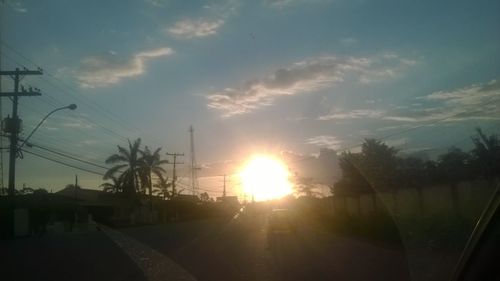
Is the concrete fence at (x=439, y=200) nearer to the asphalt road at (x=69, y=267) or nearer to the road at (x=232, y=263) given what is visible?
the road at (x=232, y=263)

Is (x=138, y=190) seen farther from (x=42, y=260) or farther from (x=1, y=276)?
(x=1, y=276)

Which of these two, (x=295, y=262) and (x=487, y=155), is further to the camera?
(x=487, y=155)

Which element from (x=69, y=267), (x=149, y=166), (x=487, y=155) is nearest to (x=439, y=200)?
(x=487, y=155)

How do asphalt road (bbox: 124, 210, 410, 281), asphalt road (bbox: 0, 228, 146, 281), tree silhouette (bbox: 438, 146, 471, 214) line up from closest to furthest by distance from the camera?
asphalt road (bbox: 124, 210, 410, 281), asphalt road (bbox: 0, 228, 146, 281), tree silhouette (bbox: 438, 146, 471, 214)

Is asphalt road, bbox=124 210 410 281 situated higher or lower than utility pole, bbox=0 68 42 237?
lower

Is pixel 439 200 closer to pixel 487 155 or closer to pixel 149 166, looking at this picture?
pixel 487 155

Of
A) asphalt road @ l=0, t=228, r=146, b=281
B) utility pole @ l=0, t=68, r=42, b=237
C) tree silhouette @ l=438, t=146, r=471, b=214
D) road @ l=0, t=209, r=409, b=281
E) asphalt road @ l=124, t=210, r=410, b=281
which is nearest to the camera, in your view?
asphalt road @ l=124, t=210, r=410, b=281

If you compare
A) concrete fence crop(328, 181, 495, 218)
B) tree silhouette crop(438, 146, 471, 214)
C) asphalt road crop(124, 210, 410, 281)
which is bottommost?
asphalt road crop(124, 210, 410, 281)

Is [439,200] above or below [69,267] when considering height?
above

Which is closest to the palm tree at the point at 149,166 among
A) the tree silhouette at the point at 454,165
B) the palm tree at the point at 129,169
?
the palm tree at the point at 129,169

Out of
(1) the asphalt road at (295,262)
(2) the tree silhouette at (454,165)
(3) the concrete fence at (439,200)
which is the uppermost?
(2) the tree silhouette at (454,165)

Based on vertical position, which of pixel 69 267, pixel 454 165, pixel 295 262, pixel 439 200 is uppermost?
pixel 454 165

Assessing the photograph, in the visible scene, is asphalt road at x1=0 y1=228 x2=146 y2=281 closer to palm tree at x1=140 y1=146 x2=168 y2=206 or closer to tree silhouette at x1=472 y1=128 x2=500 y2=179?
tree silhouette at x1=472 y1=128 x2=500 y2=179

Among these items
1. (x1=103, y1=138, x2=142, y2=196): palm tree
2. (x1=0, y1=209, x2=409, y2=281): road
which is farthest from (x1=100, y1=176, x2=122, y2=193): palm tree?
(x1=0, y1=209, x2=409, y2=281): road
